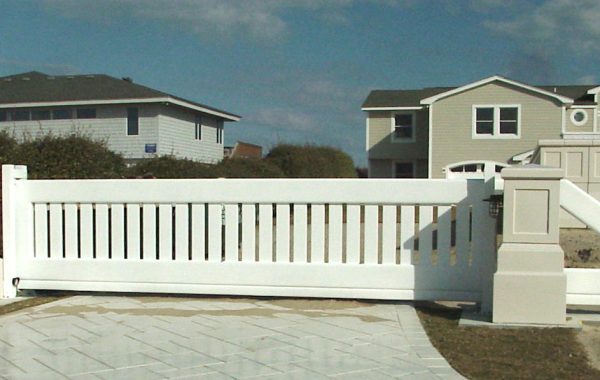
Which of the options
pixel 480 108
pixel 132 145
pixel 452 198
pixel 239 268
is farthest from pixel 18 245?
pixel 480 108

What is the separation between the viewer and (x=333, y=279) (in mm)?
6504

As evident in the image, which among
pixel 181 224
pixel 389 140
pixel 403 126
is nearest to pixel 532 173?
pixel 181 224

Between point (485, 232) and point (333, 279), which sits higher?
point (485, 232)

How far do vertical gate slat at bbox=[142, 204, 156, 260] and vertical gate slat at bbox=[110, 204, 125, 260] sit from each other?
265 mm

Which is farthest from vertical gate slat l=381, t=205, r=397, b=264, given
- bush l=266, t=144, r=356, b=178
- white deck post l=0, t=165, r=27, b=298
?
bush l=266, t=144, r=356, b=178

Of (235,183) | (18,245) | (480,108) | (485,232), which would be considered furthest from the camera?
(480,108)

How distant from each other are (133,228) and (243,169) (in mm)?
14333

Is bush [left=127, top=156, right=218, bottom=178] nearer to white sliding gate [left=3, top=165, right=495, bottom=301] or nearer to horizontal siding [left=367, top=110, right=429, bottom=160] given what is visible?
white sliding gate [left=3, top=165, right=495, bottom=301]

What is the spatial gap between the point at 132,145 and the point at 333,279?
29441 millimetres

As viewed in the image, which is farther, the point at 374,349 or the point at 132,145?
the point at 132,145

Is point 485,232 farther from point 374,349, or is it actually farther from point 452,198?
point 374,349

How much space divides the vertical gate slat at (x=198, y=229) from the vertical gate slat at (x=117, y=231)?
0.82 m

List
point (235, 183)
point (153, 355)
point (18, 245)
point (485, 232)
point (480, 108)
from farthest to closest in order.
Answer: point (480, 108) → point (18, 245) → point (235, 183) → point (485, 232) → point (153, 355)

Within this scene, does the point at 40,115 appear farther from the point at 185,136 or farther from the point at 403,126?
the point at 403,126
